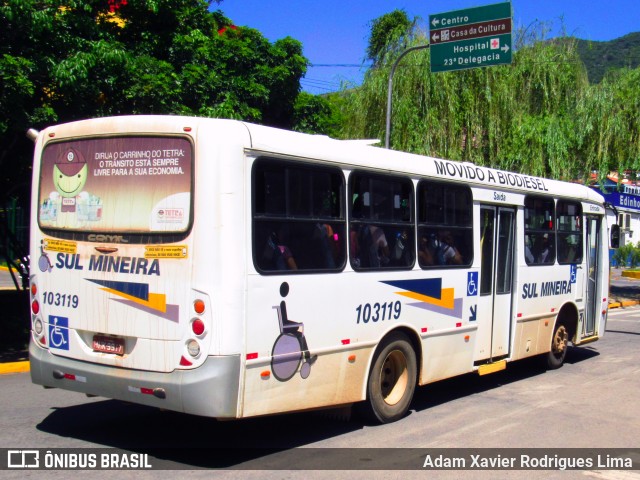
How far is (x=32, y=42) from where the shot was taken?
10.8 m

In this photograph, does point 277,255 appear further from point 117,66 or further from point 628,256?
point 628,256

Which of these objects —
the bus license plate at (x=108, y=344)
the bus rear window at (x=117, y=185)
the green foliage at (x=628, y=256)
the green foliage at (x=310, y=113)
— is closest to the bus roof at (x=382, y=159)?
the bus rear window at (x=117, y=185)

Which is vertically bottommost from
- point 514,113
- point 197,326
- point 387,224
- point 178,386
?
point 178,386

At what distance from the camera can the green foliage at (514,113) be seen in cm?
2264

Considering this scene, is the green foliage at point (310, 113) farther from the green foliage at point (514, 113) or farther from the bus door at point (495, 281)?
the bus door at point (495, 281)

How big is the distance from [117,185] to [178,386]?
6.00ft

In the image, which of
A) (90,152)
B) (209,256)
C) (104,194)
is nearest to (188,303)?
(209,256)

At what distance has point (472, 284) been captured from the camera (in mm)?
9117

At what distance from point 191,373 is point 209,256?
929mm

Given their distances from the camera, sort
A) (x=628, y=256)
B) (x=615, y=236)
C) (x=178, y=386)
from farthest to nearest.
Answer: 1. (x=628, y=256)
2. (x=615, y=236)
3. (x=178, y=386)

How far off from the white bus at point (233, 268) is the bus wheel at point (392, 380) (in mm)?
21

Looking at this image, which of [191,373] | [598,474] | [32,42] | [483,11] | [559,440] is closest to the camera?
[191,373]

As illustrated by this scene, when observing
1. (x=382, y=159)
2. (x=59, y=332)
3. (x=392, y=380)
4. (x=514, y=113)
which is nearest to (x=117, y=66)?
(x=382, y=159)

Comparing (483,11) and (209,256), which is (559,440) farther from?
(483,11)
